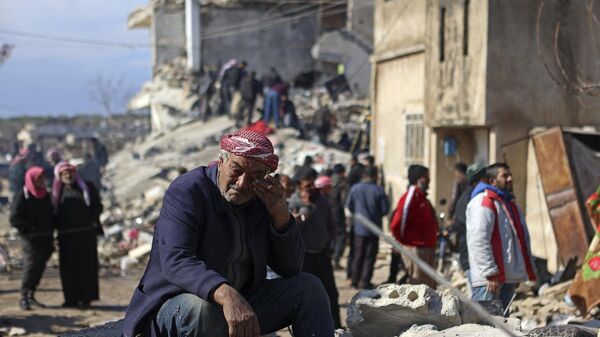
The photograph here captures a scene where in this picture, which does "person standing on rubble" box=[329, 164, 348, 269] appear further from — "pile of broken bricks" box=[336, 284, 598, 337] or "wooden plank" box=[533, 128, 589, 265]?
"pile of broken bricks" box=[336, 284, 598, 337]

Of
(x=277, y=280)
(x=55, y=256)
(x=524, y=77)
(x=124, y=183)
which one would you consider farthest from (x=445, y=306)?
(x=124, y=183)

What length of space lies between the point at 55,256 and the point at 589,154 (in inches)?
366

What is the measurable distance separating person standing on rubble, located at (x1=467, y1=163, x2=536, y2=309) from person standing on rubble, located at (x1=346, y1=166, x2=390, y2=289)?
4.51m

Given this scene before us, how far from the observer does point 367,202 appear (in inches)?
450

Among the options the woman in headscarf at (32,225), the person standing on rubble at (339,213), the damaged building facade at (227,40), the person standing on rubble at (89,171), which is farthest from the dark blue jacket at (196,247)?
the damaged building facade at (227,40)

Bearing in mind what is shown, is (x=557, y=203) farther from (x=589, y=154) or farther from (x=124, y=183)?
(x=124, y=183)

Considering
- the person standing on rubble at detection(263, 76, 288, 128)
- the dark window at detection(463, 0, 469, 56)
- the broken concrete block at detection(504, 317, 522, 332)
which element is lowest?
the broken concrete block at detection(504, 317, 522, 332)

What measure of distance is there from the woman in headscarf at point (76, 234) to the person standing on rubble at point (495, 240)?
4.83m

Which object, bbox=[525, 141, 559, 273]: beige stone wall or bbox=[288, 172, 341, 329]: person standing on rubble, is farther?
bbox=[525, 141, 559, 273]: beige stone wall

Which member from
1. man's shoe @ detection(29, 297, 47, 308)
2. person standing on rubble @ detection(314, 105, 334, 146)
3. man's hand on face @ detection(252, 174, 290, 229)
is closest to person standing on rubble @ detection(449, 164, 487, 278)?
man's hand on face @ detection(252, 174, 290, 229)

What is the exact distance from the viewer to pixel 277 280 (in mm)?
4164

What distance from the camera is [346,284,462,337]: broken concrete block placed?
5.38 m

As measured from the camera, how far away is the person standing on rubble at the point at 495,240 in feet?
22.0

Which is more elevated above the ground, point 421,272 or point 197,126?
point 197,126
